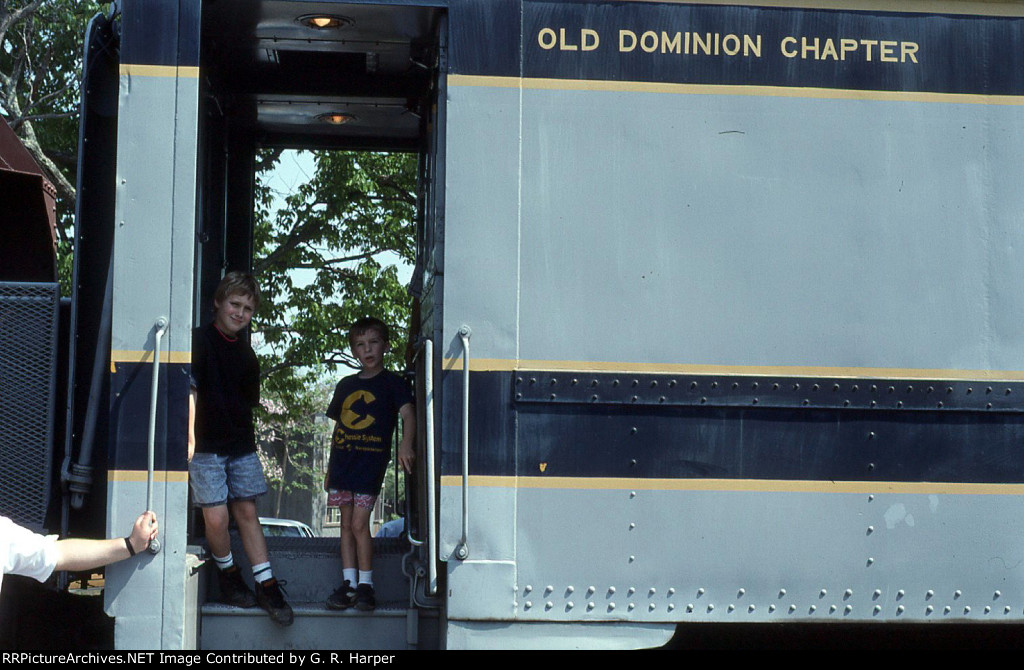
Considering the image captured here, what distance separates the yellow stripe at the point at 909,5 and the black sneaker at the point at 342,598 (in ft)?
8.19

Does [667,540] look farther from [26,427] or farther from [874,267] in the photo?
[26,427]

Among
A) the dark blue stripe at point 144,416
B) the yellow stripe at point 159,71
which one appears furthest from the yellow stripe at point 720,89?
the dark blue stripe at point 144,416

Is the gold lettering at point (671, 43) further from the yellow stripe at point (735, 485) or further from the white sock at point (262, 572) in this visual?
the white sock at point (262, 572)

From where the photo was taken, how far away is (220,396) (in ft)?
13.6

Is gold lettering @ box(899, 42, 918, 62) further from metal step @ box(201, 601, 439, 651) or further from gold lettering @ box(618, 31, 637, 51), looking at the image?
metal step @ box(201, 601, 439, 651)

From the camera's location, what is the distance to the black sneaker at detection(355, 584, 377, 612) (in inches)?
152

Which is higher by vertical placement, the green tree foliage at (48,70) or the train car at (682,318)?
the green tree foliage at (48,70)

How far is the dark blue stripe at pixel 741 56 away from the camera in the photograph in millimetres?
3607

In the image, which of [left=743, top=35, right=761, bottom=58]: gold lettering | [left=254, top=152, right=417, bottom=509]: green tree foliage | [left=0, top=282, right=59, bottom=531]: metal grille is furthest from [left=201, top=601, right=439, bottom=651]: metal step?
[left=254, top=152, right=417, bottom=509]: green tree foliage

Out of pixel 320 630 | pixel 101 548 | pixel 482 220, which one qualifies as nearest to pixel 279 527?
pixel 320 630

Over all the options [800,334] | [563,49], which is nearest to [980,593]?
[800,334]

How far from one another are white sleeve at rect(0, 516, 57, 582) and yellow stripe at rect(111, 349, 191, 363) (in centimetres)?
73

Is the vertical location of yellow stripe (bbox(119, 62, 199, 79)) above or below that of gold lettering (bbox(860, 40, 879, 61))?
below

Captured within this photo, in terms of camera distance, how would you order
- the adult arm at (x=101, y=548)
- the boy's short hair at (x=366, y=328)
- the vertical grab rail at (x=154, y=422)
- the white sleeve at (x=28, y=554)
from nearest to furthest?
the white sleeve at (x=28, y=554)
the adult arm at (x=101, y=548)
the vertical grab rail at (x=154, y=422)
the boy's short hair at (x=366, y=328)
